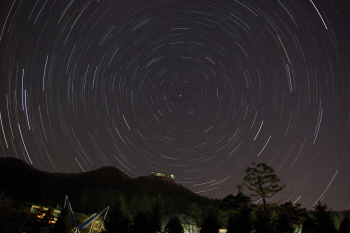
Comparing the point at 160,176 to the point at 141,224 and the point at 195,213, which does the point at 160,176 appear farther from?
the point at 141,224

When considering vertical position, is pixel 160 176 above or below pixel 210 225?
above

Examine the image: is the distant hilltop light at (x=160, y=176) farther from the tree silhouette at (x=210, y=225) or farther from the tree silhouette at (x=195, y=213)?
the tree silhouette at (x=210, y=225)

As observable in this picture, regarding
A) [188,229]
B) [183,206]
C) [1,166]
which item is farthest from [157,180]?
[188,229]

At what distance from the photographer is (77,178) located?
575 feet

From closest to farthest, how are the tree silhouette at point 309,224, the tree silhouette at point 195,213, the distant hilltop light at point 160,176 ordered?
1. the tree silhouette at point 309,224
2. the tree silhouette at point 195,213
3. the distant hilltop light at point 160,176

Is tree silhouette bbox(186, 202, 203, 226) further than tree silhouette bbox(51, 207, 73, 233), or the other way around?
tree silhouette bbox(186, 202, 203, 226)

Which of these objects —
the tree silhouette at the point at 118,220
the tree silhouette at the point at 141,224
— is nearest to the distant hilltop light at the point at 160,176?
the tree silhouette at the point at 118,220

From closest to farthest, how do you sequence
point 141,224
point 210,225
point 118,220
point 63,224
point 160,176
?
point 210,225 < point 63,224 < point 141,224 < point 118,220 < point 160,176

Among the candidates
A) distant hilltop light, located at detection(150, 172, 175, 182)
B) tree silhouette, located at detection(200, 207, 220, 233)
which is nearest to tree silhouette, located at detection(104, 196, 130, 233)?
tree silhouette, located at detection(200, 207, 220, 233)

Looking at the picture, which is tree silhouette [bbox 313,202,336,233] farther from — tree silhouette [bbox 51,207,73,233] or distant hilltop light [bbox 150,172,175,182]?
distant hilltop light [bbox 150,172,175,182]

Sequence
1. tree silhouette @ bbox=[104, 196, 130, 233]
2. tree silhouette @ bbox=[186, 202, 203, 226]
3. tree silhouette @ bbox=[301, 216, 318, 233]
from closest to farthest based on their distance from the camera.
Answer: tree silhouette @ bbox=[301, 216, 318, 233] < tree silhouette @ bbox=[104, 196, 130, 233] < tree silhouette @ bbox=[186, 202, 203, 226]

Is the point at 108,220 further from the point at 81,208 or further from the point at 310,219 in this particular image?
the point at 81,208

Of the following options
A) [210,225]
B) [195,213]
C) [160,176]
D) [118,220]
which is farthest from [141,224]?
[160,176]

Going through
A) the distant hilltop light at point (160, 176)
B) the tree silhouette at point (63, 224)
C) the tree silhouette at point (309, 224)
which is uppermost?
the distant hilltop light at point (160, 176)
